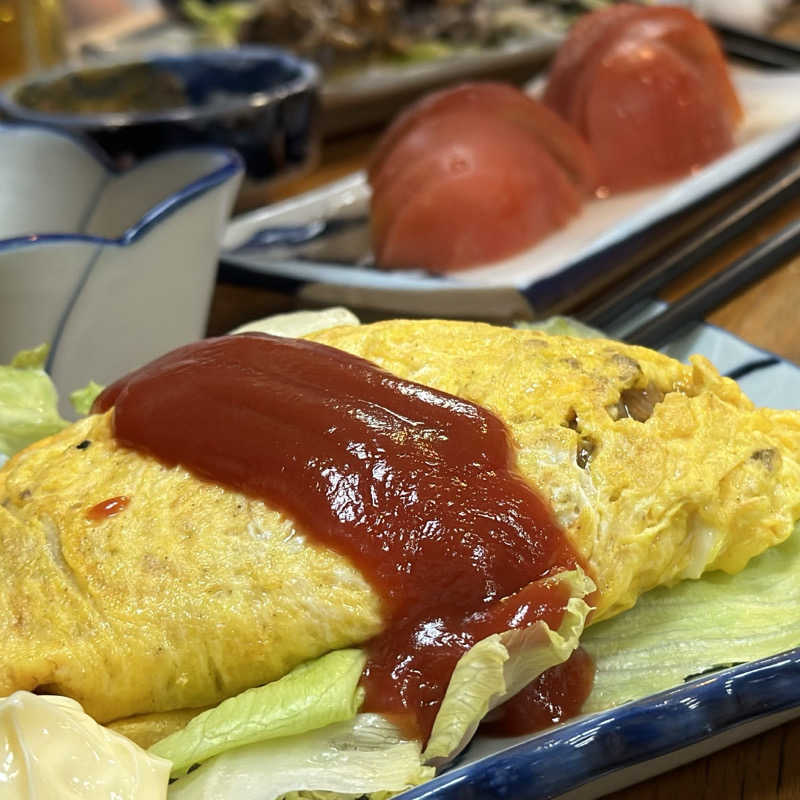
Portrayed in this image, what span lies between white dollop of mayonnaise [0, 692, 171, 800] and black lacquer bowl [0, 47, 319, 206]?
197 cm

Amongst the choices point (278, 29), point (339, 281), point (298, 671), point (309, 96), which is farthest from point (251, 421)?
point (278, 29)

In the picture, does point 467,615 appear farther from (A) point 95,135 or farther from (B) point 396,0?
(B) point 396,0

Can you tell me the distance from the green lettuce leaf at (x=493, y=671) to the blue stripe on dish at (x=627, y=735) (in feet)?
0.16

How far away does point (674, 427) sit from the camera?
4.98 feet

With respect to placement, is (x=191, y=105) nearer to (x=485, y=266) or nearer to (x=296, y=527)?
(x=485, y=266)

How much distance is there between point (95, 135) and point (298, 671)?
7.28 feet

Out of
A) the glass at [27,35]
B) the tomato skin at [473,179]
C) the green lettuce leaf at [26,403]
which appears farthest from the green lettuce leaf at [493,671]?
the glass at [27,35]

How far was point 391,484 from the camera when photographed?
4.43 ft

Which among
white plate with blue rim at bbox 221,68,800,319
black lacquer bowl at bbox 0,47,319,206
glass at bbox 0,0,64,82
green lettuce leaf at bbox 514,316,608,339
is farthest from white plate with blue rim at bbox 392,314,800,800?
glass at bbox 0,0,64,82

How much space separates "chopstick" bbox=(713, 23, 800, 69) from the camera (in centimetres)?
433

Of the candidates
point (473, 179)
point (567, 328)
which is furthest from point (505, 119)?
point (567, 328)

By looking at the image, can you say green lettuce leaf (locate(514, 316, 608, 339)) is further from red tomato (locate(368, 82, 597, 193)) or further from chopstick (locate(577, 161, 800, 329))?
red tomato (locate(368, 82, 597, 193))

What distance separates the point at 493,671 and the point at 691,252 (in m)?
1.54

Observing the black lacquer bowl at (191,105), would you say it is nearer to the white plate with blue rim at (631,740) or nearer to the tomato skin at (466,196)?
the tomato skin at (466,196)
